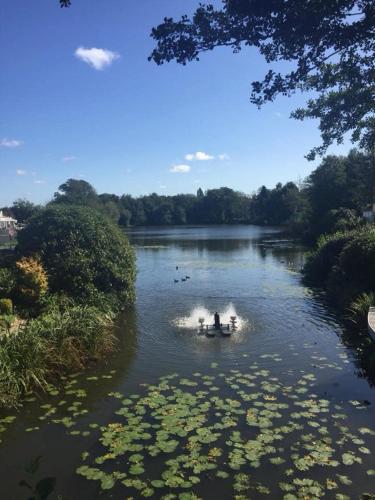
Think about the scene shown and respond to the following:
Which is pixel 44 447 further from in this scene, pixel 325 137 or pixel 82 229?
pixel 82 229

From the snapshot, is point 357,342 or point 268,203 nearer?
point 357,342

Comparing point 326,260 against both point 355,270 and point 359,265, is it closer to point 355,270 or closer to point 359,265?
point 355,270

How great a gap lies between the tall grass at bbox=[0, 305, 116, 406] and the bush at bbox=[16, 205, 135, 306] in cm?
299

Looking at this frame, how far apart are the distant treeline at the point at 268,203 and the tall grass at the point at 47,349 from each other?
1094cm

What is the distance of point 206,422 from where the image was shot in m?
8.53

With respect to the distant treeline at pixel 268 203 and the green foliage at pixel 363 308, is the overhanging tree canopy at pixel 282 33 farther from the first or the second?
the distant treeline at pixel 268 203

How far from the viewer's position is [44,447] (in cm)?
778

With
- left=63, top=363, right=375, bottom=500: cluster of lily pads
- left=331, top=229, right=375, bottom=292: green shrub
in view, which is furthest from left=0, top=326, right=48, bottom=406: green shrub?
left=331, top=229, right=375, bottom=292: green shrub

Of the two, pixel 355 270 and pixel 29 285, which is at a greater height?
pixel 29 285

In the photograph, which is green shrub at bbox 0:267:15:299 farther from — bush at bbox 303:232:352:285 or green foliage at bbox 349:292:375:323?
bush at bbox 303:232:352:285

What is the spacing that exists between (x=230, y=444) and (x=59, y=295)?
10174 millimetres

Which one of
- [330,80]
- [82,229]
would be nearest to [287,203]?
[82,229]

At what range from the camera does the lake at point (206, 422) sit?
6.64 m

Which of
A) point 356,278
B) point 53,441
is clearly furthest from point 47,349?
point 356,278
